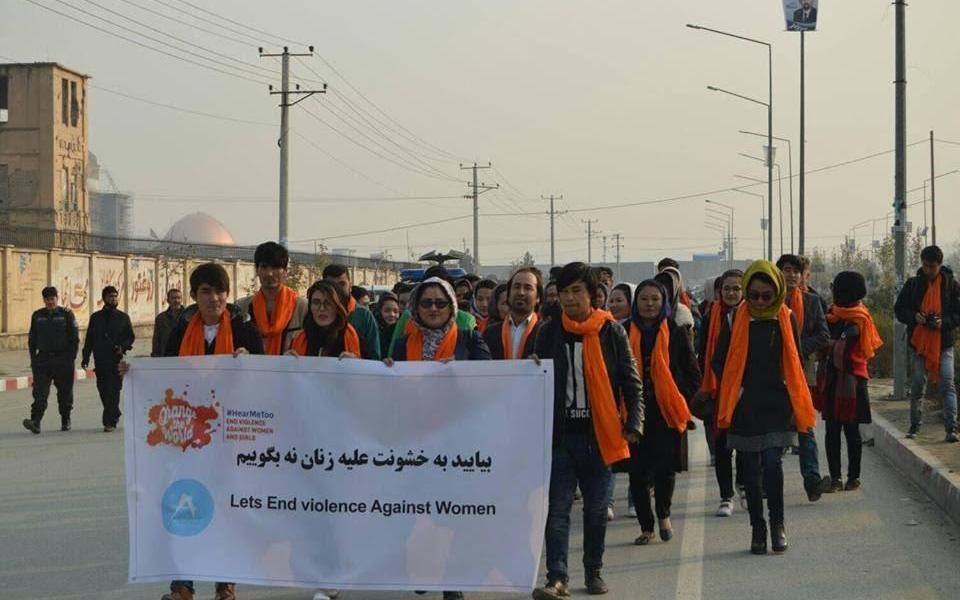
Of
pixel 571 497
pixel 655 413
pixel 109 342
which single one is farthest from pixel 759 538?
pixel 109 342

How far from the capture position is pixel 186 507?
666 centimetres

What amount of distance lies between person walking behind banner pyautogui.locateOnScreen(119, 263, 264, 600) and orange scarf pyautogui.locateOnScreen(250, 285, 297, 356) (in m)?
0.34

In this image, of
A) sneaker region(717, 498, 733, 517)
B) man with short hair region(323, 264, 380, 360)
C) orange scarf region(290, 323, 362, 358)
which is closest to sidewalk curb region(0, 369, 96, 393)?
sneaker region(717, 498, 733, 517)

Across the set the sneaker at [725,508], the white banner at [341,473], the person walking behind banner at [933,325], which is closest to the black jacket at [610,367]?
the white banner at [341,473]

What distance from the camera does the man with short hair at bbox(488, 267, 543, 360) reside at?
804cm

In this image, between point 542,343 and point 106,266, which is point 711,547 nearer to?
point 542,343

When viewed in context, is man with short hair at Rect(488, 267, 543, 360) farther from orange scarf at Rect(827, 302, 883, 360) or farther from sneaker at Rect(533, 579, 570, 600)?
orange scarf at Rect(827, 302, 883, 360)

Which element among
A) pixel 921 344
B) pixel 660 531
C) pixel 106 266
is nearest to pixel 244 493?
pixel 660 531

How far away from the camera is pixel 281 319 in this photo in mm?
7395

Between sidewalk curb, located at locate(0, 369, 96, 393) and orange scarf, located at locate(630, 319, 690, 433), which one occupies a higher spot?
orange scarf, located at locate(630, 319, 690, 433)

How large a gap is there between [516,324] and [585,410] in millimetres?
1373

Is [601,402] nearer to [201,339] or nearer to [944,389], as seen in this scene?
[201,339]

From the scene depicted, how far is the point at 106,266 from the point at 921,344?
3274 cm

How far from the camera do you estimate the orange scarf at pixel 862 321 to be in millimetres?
10672
